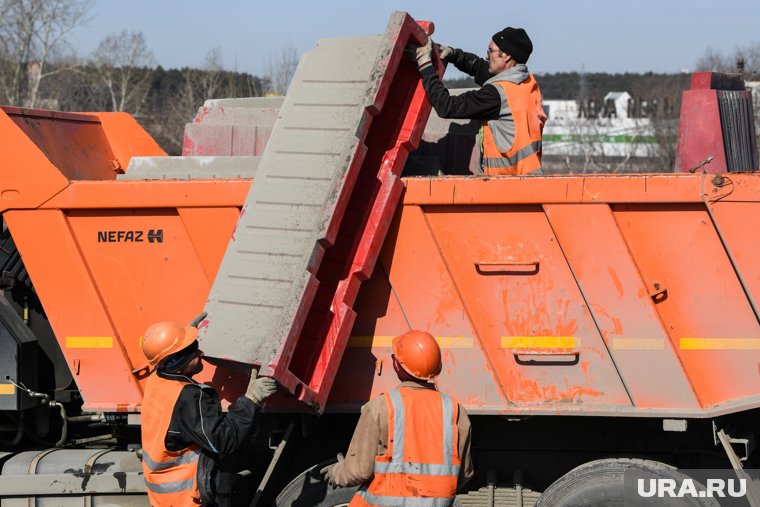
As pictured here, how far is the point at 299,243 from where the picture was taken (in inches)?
187

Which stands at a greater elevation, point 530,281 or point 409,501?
point 530,281

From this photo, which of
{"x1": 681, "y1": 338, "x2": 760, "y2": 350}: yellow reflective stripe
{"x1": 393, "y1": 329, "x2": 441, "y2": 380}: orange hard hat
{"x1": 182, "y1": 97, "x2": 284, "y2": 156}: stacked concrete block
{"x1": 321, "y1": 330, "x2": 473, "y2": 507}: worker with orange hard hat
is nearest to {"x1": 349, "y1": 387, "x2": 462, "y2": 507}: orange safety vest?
{"x1": 321, "y1": 330, "x2": 473, "y2": 507}: worker with orange hard hat

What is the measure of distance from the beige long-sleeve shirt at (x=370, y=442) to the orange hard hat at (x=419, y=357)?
0.22 feet

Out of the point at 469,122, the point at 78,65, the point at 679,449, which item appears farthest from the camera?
the point at 78,65

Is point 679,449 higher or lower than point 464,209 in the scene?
lower

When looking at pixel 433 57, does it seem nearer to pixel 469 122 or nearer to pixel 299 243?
pixel 469 122

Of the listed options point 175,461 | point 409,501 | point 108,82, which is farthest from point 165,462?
point 108,82

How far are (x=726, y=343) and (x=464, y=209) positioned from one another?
1.47 metres

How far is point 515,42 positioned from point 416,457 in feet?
8.77

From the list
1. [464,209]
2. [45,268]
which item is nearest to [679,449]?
[464,209]

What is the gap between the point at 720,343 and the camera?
484 cm

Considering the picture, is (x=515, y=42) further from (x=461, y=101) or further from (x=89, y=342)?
(x=89, y=342)

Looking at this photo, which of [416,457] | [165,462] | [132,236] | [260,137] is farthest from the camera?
[260,137]

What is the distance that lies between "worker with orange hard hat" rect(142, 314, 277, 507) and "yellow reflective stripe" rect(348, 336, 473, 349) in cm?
68
